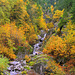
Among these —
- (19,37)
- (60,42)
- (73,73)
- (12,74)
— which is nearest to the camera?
(73,73)

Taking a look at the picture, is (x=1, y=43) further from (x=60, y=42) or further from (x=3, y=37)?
(x=60, y=42)

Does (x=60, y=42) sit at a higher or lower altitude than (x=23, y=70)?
higher

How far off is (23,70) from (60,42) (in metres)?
6.38

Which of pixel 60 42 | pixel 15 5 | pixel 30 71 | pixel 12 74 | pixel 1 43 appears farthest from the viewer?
pixel 15 5

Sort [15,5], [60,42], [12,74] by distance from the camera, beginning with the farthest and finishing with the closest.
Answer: [15,5] < [60,42] < [12,74]

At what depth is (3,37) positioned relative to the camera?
1523 cm

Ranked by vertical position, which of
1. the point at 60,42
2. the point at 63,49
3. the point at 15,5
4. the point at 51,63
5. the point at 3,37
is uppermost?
the point at 15,5

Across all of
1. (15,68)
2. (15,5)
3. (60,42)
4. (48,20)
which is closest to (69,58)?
(60,42)

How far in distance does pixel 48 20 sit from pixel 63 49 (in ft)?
143

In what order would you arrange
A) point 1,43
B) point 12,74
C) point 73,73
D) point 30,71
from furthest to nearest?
point 1,43, point 30,71, point 12,74, point 73,73

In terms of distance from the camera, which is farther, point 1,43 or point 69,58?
point 1,43

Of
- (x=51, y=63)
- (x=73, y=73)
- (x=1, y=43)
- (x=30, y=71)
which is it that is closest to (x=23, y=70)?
(x=30, y=71)

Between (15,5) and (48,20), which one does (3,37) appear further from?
(48,20)

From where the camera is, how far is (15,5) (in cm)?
2530
